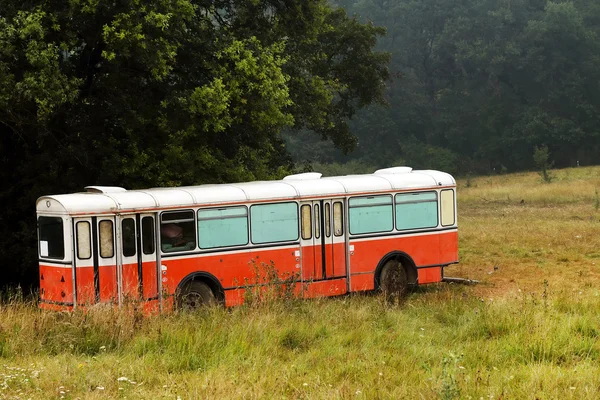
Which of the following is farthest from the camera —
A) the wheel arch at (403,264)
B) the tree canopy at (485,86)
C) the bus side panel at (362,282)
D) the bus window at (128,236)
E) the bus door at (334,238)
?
the tree canopy at (485,86)

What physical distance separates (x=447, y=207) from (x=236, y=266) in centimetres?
561

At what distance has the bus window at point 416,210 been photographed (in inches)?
797

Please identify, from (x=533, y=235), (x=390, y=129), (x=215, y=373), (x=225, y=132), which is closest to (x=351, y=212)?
(x=225, y=132)

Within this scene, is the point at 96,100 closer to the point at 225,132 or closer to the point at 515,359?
the point at 225,132

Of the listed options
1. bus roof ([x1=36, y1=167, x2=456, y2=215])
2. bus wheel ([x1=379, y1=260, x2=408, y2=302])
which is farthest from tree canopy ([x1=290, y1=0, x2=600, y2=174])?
bus wheel ([x1=379, y1=260, x2=408, y2=302])

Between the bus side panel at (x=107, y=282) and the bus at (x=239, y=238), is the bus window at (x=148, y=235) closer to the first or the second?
the bus at (x=239, y=238)

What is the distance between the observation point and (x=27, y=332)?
1265 centimetres

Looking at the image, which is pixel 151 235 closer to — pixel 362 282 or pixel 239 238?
pixel 239 238

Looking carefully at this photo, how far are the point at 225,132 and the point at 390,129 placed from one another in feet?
217

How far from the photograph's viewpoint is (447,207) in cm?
2105

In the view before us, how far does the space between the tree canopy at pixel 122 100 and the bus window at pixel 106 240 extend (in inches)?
212

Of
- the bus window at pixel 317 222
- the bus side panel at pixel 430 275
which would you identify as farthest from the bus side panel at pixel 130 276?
the bus side panel at pixel 430 275

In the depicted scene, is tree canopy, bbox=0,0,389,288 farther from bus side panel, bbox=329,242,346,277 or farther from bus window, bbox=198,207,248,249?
bus window, bbox=198,207,248,249

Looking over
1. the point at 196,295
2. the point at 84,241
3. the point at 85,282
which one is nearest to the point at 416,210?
the point at 196,295
